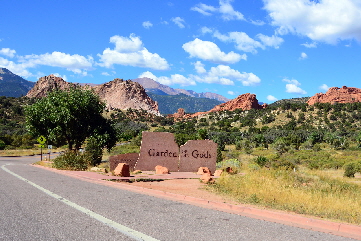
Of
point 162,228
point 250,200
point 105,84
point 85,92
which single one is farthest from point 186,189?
point 105,84

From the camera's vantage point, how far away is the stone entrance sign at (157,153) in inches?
763

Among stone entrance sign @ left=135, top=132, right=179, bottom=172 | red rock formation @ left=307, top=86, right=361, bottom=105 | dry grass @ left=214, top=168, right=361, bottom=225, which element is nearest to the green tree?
stone entrance sign @ left=135, top=132, right=179, bottom=172

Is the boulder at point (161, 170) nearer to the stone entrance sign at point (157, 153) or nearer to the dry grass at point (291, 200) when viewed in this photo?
the stone entrance sign at point (157, 153)

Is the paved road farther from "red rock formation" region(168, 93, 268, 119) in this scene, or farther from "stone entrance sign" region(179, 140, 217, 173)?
"red rock formation" region(168, 93, 268, 119)

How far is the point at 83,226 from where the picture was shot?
6223mm

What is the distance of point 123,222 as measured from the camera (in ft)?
21.9

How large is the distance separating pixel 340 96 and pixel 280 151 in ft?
320

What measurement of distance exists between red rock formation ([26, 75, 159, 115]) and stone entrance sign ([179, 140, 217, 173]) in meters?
140

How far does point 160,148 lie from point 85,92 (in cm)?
1416

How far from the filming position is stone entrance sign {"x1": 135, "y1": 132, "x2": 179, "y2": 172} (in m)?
19.4

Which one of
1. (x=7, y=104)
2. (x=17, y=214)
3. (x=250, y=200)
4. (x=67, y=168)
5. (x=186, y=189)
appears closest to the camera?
(x=17, y=214)

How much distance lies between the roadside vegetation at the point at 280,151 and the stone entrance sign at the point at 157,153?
353cm

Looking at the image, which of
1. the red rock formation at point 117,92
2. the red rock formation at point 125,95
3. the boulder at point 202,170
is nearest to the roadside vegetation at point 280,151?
the boulder at point 202,170

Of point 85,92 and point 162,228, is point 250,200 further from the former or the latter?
point 85,92
